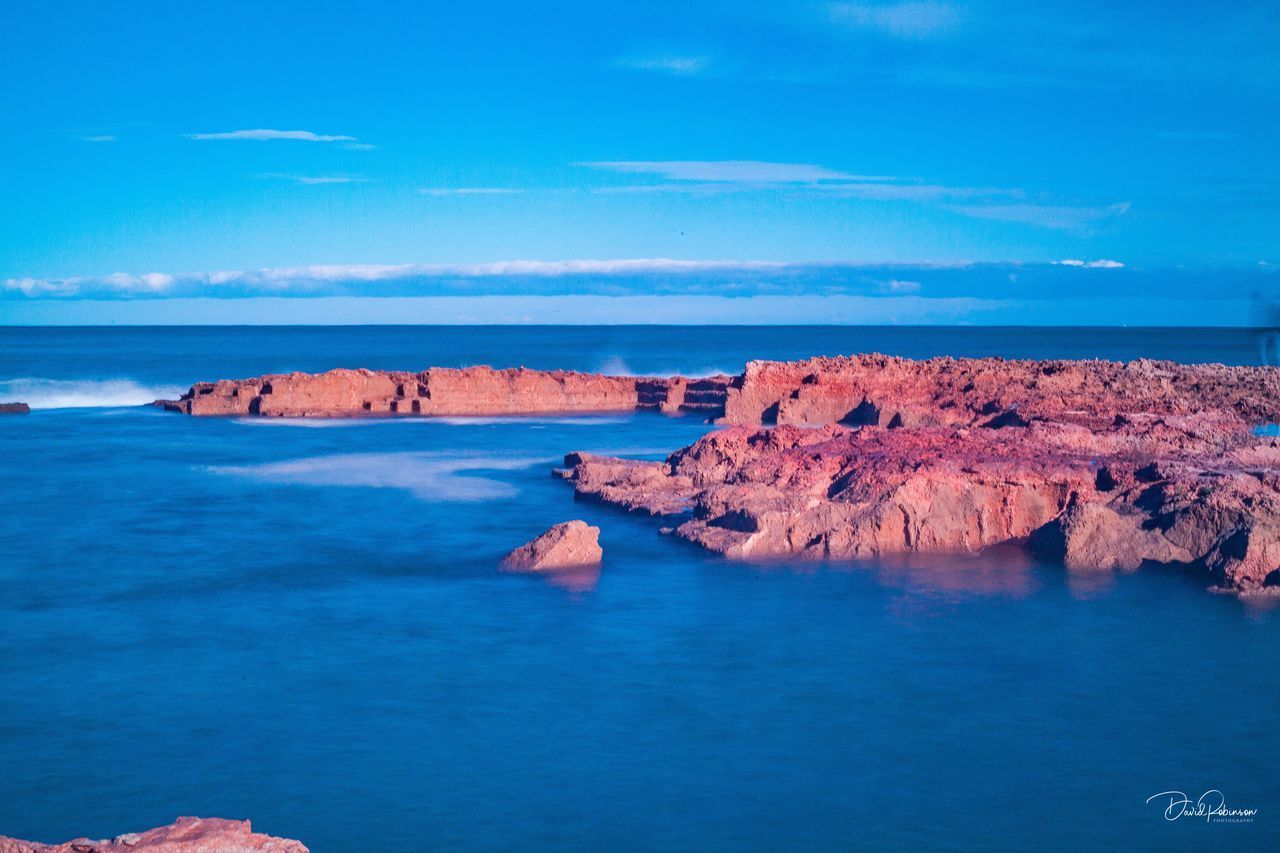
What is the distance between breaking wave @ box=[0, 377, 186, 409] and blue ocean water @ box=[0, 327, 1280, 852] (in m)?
27.6

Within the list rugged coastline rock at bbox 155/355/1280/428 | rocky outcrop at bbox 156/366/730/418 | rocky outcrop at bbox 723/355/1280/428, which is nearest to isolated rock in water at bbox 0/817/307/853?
rugged coastline rock at bbox 155/355/1280/428

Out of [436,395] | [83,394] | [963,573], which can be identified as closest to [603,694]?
[963,573]

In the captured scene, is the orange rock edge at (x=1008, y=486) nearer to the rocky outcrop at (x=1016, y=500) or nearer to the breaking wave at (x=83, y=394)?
the rocky outcrop at (x=1016, y=500)

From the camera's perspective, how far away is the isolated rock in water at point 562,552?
13.9 meters

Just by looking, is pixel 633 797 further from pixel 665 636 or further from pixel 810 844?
pixel 665 636

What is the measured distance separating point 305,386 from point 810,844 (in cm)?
3123

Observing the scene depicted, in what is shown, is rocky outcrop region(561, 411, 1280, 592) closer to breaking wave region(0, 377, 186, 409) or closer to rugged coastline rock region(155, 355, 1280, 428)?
rugged coastline rock region(155, 355, 1280, 428)

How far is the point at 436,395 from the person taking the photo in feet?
118

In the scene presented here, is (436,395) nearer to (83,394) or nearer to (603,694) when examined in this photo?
(83,394)

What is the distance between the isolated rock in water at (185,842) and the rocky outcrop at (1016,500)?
29.5 feet

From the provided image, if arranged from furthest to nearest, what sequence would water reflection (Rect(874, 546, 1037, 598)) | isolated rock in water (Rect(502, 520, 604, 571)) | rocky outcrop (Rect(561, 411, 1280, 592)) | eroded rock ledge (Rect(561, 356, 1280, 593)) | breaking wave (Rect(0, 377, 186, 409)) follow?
breaking wave (Rect(0, 377, 186, 409)) < isolated rock in water (Rect(502, 520, 604, 571)) < eroded rock ledge (Rect(561, 356, 1280, 593)) < rocky outcrop (Rect(561, 411, 1280, 592)) < water reflection (Rect(874, 546, 1037, 598))

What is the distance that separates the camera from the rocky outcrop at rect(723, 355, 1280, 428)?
23.5m

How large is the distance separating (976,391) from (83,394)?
36.6m

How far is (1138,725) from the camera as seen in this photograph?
28.9 ft
